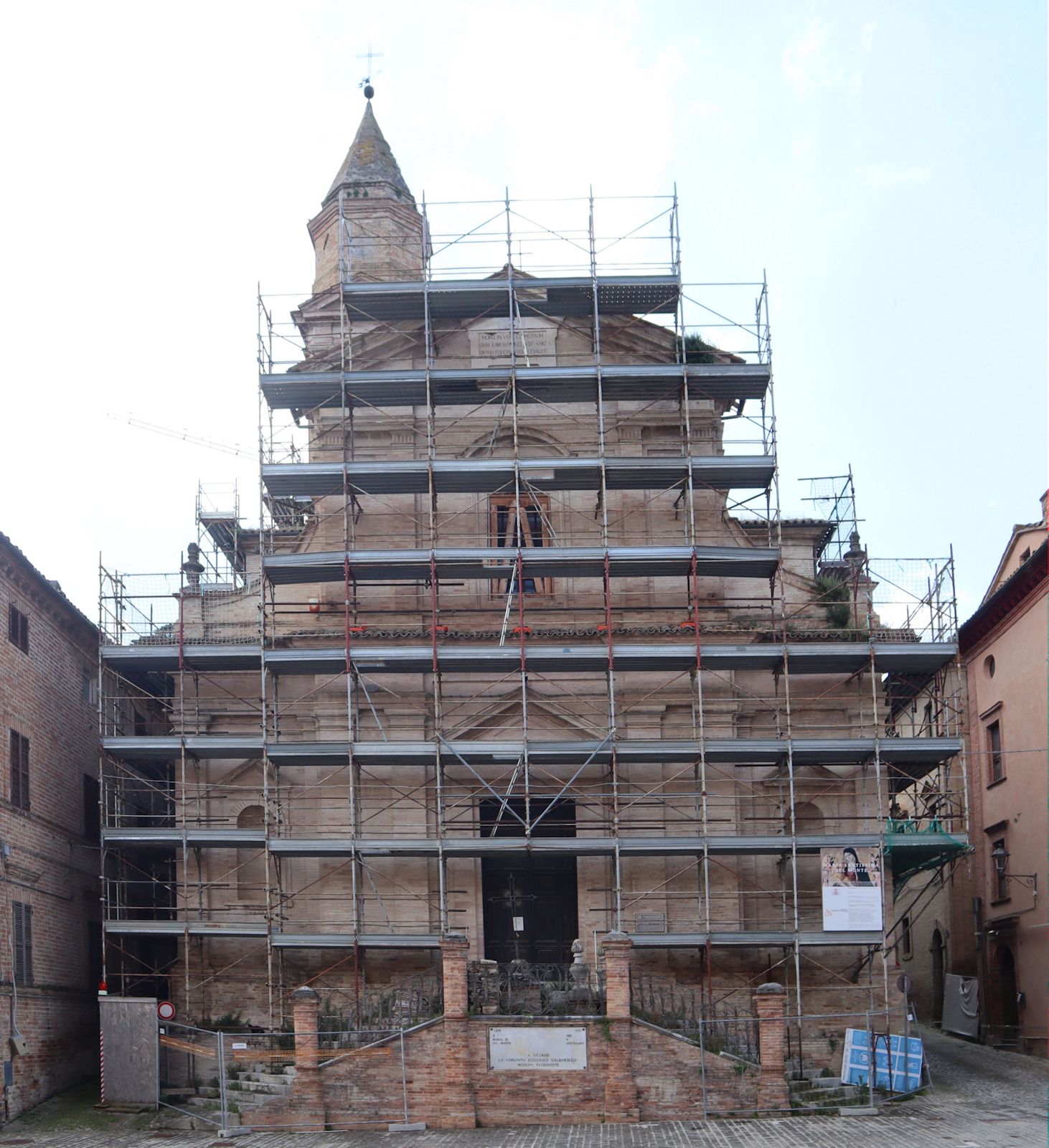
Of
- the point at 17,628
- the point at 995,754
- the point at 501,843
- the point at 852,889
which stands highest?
the point at 17,628

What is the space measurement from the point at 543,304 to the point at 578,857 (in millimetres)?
11565

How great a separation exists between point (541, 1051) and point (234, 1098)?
5.49m

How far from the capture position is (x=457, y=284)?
102 ft

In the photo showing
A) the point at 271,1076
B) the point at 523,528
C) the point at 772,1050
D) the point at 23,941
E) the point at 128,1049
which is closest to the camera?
the point at 772,1050

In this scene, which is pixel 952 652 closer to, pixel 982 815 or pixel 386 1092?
pixel 982 815

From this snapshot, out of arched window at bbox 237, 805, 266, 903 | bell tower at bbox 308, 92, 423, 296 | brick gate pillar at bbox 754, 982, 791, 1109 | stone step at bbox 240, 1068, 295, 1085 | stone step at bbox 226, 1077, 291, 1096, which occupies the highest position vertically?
bell tower at bbox 308, 92, 423, 296

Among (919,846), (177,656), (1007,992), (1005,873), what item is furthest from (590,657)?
(1007,992)

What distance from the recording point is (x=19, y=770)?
91.0 ft

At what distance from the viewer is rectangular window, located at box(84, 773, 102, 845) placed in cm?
3152

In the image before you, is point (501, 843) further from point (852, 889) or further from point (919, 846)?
point (919, 846)

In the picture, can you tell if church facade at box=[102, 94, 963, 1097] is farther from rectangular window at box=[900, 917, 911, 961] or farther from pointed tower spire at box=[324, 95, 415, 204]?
rectangular window at box=[900, 917, 911, 961]

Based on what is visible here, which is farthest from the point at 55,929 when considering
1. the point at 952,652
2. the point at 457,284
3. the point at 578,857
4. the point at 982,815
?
the point at 982,815

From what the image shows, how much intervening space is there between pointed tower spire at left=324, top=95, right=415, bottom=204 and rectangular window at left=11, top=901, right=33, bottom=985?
2038 centimetres

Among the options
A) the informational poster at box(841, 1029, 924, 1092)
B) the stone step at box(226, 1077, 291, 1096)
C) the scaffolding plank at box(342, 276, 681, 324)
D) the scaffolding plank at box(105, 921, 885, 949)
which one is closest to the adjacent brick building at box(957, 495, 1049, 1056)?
the scaffolding plank at box(105, 921, 885, 949)
